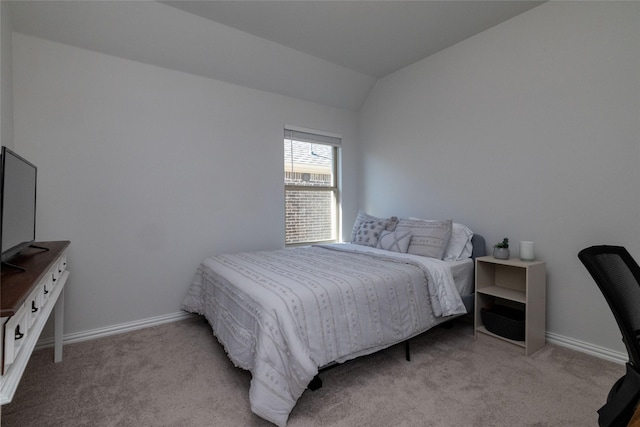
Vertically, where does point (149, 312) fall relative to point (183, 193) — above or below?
below

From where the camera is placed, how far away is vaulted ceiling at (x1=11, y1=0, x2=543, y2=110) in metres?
→ 2.39

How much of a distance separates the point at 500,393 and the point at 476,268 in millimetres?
1031

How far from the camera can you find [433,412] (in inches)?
63.4

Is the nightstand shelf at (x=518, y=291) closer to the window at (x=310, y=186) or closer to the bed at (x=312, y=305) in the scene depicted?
A: the bed at (x=312, y=305)

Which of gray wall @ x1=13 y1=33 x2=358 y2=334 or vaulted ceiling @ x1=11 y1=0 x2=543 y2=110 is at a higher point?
vaulted ceiling @ x1=11 y1=0 x2=543 y2=110

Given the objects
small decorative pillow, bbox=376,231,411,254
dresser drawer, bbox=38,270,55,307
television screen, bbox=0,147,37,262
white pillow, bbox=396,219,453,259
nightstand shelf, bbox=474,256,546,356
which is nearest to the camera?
television screen, bbox=0,147,37,262

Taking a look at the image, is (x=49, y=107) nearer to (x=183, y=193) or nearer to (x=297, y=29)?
(x=183, y=193)

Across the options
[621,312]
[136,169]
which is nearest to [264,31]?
[136,169]

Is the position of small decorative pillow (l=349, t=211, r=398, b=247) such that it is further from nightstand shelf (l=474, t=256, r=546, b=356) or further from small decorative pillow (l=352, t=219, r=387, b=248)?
nightstand shelf (l=474, t=256, r=546, b=356)

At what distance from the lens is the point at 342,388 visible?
1.84 m

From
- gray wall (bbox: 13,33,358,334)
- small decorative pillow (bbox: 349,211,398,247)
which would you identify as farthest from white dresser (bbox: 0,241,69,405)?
small decorative pillow (bbox: 349,211,398,247)

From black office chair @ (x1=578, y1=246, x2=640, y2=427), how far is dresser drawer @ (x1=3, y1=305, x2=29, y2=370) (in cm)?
174

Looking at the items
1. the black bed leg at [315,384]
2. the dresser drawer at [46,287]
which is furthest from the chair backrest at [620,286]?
the dresser drawer at [46,287]

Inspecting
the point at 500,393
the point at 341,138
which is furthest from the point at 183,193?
the point at 500,393
